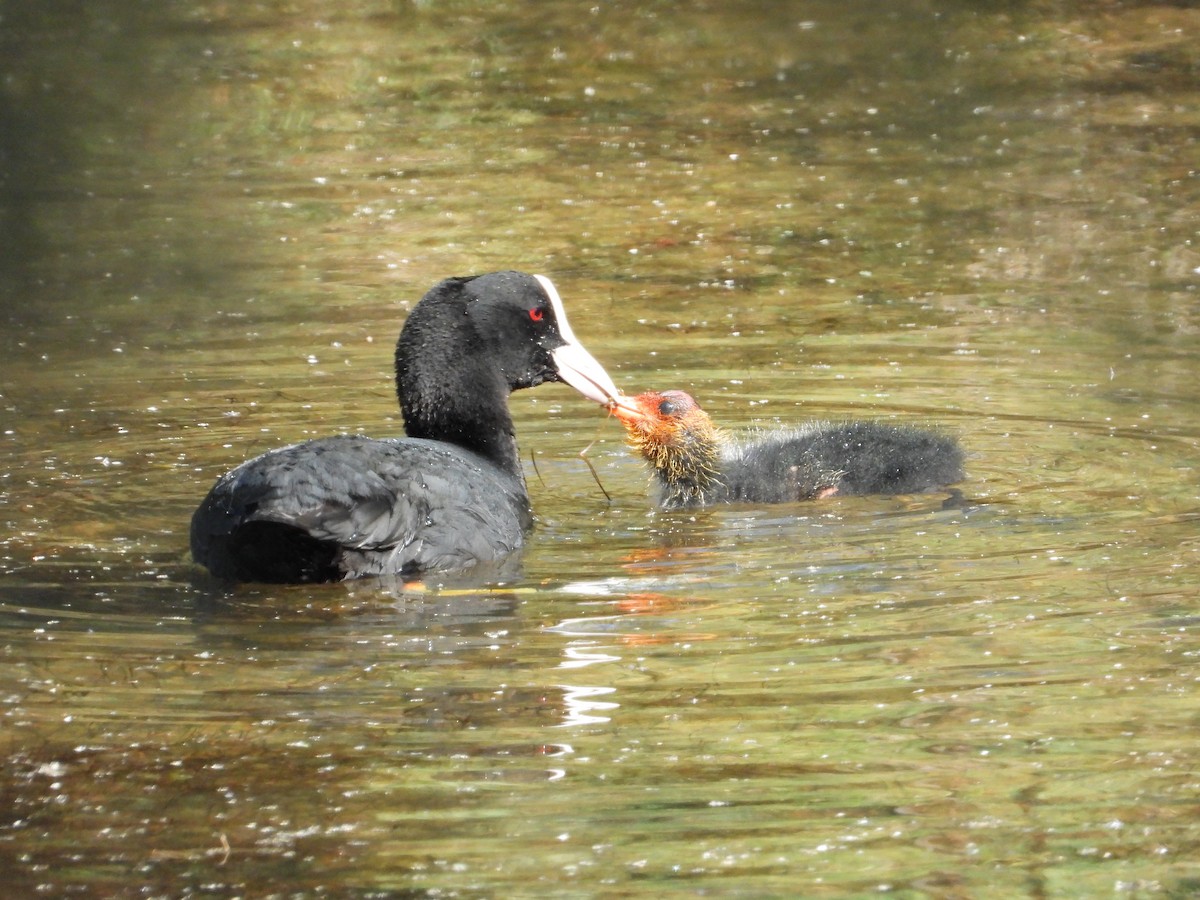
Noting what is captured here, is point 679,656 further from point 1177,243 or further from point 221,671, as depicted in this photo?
point 1177,243

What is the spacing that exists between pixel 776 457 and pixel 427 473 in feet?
4.70

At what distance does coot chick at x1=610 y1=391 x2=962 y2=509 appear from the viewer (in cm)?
702

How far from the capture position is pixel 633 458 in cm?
812

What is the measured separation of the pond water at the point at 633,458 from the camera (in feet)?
14.1

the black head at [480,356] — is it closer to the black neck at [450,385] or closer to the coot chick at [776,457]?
the black neck at [450,385]

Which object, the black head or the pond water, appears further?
the black head

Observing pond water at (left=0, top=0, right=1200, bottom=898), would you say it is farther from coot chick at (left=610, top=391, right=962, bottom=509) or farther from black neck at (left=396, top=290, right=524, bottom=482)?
black neck at (left=396, top=290, right=524, bottom=482)

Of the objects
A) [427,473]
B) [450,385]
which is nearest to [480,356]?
[450,385]

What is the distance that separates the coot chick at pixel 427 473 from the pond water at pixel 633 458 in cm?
15

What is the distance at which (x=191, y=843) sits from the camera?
4215mm

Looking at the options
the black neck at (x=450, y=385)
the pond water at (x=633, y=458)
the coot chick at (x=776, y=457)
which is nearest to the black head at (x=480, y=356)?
the black neck at (x=450, y=385)

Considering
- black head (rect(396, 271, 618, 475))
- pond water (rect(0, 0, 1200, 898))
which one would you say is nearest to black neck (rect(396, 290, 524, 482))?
black head (rect(396, 271, 618, 475))

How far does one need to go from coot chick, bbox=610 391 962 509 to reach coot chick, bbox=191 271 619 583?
245mm

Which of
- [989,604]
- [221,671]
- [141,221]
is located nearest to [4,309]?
[141,221]
